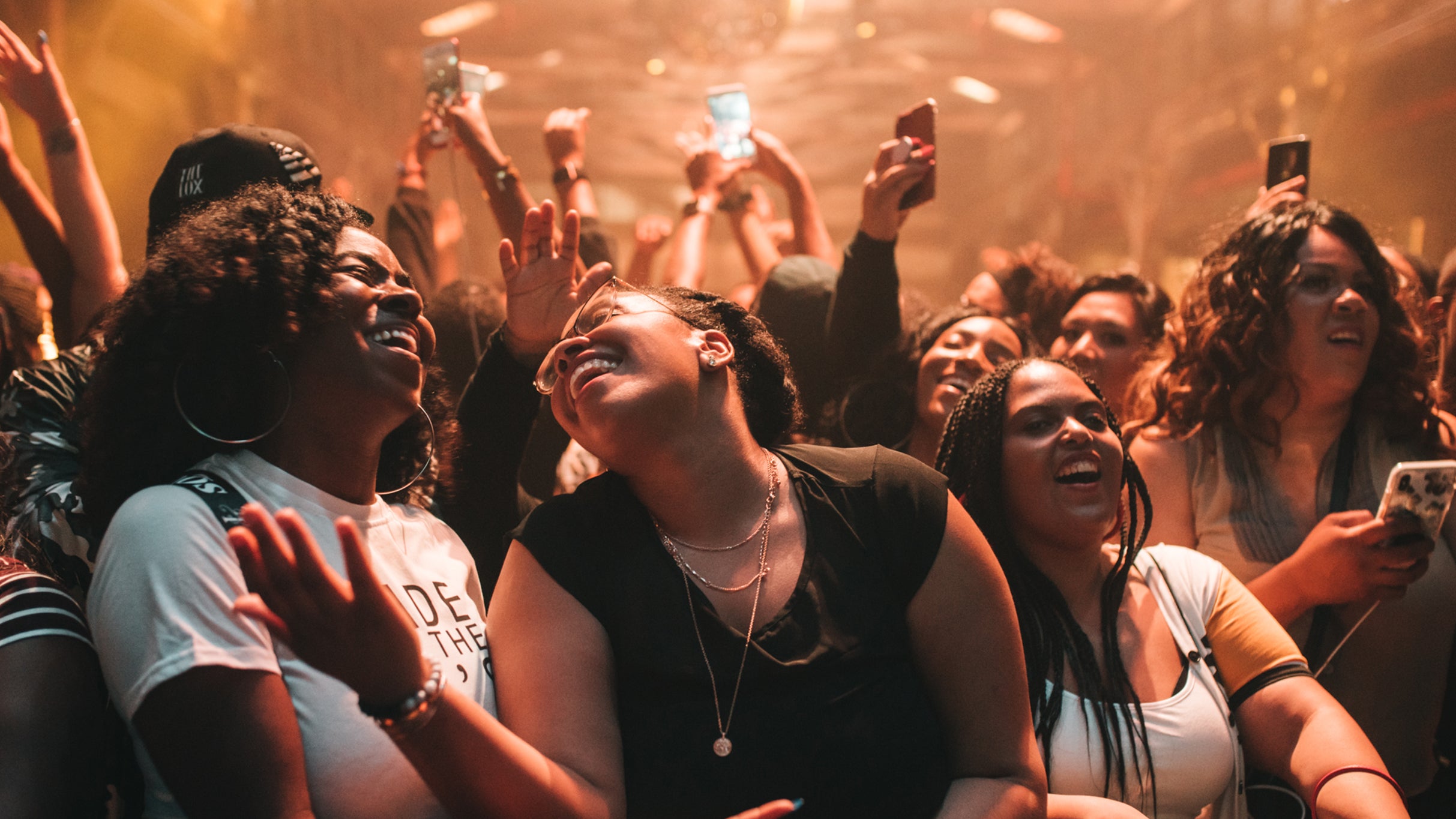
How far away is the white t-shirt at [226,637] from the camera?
104 centimetres

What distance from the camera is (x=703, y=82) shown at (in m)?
6.71

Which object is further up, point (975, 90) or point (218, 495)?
point (975, 90)

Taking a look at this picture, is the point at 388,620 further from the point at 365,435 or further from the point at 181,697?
the point at 365,435

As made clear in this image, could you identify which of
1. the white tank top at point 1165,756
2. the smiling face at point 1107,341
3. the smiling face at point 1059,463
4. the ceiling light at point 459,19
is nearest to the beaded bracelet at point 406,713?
the white tank top at point 1165,756

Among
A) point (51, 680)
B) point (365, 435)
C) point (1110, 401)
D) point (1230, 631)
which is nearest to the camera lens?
point (51, 680)

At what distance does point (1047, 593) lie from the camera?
168cm

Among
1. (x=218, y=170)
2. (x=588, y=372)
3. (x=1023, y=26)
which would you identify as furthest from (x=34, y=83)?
(x=1023, y=26)

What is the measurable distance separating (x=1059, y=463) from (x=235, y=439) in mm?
1391

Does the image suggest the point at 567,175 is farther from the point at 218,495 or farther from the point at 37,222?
the point at 218,495

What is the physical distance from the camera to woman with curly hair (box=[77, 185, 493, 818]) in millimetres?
1032

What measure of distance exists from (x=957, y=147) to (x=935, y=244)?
0.80m

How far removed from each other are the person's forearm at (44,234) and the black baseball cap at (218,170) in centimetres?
55

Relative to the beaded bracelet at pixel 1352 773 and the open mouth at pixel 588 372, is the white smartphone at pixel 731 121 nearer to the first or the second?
the open mouth at pixel 588 372

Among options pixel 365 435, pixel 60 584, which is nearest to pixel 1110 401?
pixel 365 435
